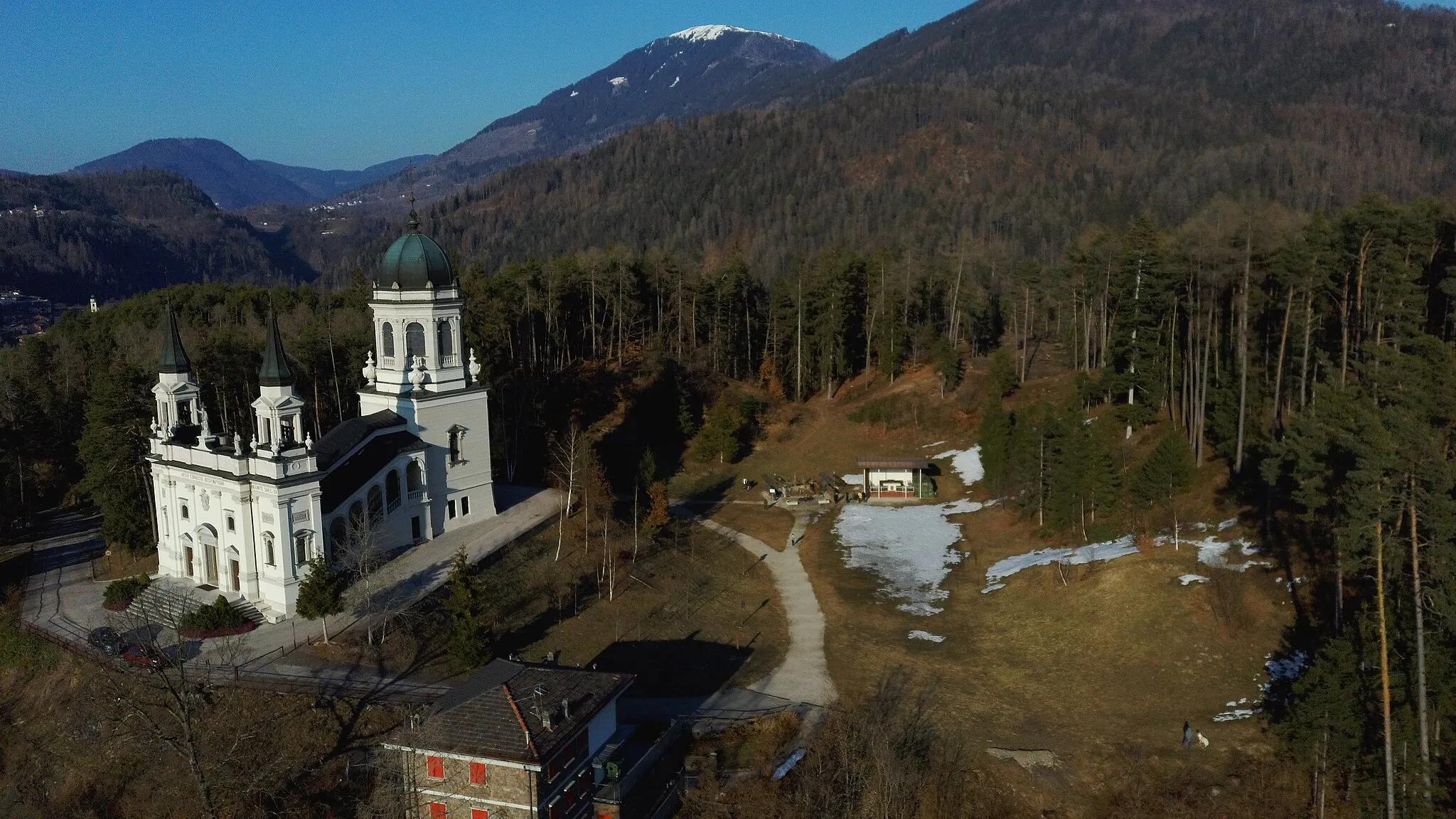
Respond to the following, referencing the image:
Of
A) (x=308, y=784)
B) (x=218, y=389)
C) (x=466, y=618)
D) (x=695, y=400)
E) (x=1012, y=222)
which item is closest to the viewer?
(x=308, y=784)

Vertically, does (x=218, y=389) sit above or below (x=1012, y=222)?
below

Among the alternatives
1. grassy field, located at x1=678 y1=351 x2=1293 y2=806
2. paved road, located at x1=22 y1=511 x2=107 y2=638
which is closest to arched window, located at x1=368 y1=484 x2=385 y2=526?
paved road, located at x1=22 y1=511 x2=107 y2=638

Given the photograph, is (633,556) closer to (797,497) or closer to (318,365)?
(797,497)

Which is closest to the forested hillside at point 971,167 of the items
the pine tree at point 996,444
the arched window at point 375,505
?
the pine tree at point 996,444

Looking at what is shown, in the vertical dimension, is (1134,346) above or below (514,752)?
above

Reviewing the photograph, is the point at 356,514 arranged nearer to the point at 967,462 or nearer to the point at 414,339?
the point at 414,339

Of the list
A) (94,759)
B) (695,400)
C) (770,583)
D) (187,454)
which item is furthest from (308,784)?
(695,400)

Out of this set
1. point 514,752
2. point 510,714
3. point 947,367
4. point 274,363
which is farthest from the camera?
point 947,367

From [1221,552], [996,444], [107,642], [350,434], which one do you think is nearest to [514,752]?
[107,642]
